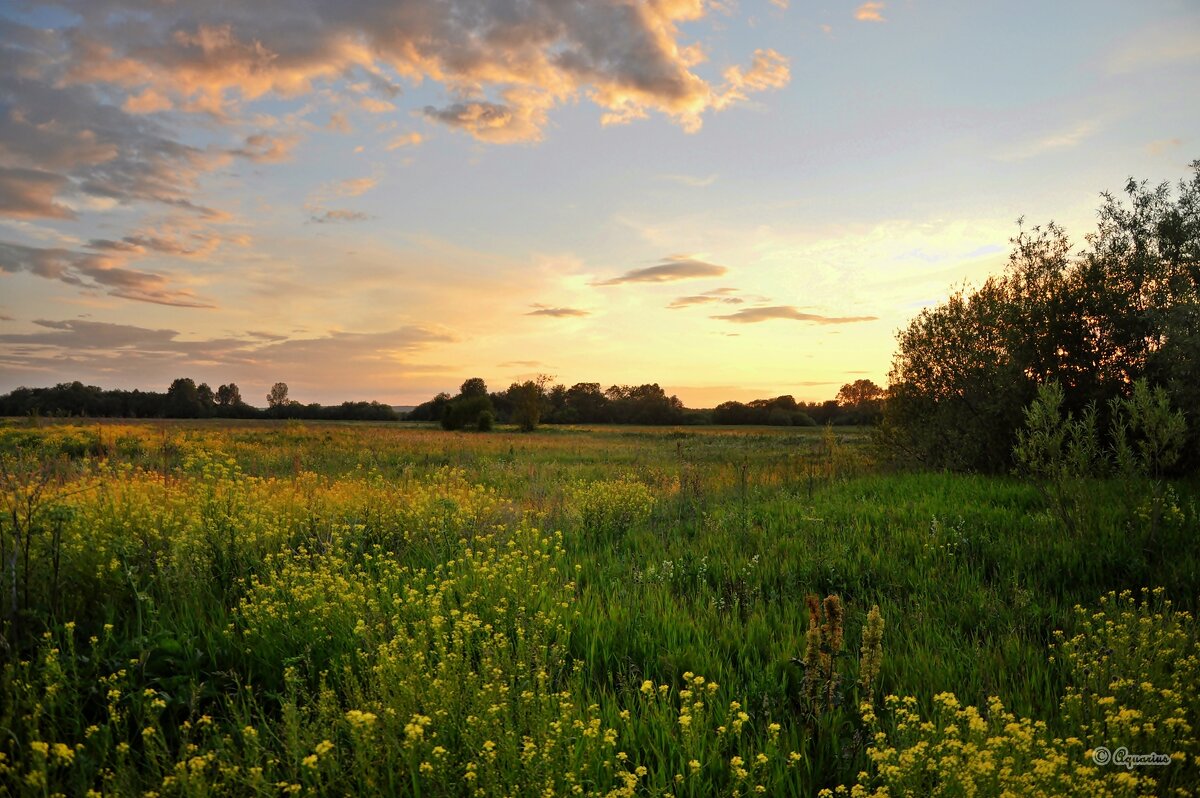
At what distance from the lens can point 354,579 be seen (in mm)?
5879

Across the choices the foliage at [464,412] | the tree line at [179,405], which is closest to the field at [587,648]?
the tree line at [179,405]

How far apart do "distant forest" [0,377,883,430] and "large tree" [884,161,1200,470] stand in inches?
1680

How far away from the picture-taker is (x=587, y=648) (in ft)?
16.7

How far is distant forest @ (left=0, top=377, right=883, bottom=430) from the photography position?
65625mm

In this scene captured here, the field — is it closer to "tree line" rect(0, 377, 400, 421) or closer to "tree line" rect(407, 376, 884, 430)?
"tree line" rect(0, 377, 400, 421)

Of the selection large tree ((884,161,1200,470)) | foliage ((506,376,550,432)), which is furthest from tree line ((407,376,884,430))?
large tree ((884,161,1200,470))

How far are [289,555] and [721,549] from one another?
5.18 meters

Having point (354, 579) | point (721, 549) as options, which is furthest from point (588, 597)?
point (721, 549)

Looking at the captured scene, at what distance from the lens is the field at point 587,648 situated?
11.1 feet

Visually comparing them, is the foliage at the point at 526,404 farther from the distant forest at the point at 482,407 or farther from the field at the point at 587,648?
the field at the point at 587,648

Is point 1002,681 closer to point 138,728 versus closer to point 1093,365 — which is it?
point 138,728

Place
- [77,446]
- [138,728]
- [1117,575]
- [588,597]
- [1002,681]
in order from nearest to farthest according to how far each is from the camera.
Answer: [138,728] < [1002,681] < [588,597] < [1117,575] < [77,446]

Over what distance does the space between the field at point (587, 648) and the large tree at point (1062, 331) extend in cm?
A: 464

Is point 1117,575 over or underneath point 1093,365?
underneath
